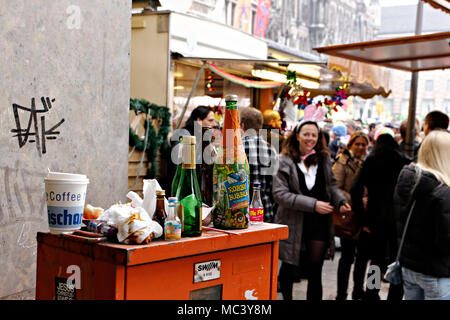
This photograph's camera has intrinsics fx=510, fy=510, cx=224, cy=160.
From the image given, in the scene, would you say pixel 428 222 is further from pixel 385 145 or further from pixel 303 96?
pixel 303 96

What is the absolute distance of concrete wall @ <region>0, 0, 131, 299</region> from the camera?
3166mm

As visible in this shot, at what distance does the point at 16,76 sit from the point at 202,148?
1.49 meters

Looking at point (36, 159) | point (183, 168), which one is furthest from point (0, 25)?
point (183, 168)

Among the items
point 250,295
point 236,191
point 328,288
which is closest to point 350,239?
point 328,288

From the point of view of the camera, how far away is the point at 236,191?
2.04 metres

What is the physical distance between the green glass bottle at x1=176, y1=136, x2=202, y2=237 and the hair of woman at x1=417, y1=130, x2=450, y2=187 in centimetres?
239

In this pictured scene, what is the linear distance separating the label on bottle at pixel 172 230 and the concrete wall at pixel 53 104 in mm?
1766

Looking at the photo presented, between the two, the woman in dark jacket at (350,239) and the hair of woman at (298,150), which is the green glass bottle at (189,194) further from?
the woman in dark jacket at (350,239)

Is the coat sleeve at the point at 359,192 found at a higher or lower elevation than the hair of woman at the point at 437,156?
lower

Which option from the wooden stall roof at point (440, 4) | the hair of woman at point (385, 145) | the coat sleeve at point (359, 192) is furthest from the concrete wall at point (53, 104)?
the wooden stall roof at point (440, 4)

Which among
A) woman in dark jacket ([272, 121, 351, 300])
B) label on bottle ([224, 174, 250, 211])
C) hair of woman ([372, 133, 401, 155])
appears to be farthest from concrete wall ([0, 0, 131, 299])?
A: hair of woman ([372, 133, 401, 155])

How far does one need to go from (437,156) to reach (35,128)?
2850 mm

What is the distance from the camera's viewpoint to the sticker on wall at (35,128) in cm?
320

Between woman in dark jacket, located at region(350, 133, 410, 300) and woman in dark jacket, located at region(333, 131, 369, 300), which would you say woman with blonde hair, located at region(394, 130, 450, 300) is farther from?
woman in dark jacket, located at region(333, 131, 369, 300)
